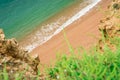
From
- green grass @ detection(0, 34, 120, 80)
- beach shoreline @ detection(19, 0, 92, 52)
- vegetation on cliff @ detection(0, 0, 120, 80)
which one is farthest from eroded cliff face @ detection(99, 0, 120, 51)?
beach shoreline @ detection(19, 0, 92, 52)

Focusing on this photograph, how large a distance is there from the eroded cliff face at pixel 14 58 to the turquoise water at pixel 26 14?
8.48m

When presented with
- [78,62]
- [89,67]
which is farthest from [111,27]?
[89,67]

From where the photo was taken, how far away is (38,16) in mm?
13906

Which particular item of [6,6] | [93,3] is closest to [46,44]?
[93,3]

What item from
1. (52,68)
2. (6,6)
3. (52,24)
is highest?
(6,6)

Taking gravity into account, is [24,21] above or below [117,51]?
above

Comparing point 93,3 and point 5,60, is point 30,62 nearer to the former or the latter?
point 5,60

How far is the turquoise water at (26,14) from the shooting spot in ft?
43.7

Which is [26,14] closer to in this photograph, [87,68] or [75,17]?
[75,17]

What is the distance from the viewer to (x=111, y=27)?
4.21 m

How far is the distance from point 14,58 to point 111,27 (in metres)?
1.12

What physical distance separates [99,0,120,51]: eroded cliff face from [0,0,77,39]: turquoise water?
843 centimetres

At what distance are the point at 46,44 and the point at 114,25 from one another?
272 inches

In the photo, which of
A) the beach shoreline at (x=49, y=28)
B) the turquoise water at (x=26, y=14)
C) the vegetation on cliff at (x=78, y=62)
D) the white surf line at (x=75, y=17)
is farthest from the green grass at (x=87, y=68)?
the turquoise water at (x=26, y=14)
